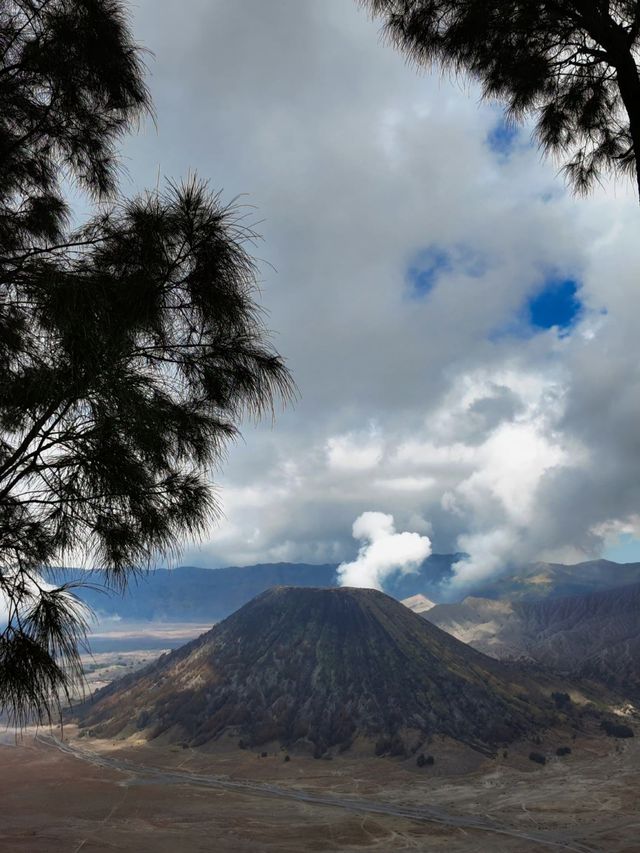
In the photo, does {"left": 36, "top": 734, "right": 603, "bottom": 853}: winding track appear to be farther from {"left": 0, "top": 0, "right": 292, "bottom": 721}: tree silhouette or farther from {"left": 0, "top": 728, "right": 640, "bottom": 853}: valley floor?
{"left": 0, "top": 0, "right": 292, "bottom": 721}: tree silhouette

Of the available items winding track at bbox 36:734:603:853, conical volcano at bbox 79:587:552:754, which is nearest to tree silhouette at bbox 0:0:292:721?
winding track at bbox 36:734:603:853

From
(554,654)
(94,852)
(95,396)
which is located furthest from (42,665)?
(554,654)

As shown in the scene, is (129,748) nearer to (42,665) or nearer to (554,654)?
(42,665)

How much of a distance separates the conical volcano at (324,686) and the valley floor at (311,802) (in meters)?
8.20

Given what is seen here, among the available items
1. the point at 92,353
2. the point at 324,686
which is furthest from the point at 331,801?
the point at 92,353

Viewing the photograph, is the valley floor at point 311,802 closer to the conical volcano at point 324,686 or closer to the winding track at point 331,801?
the winding track at point 331,801

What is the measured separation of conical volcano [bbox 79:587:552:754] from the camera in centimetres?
9031

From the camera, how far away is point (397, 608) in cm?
13662

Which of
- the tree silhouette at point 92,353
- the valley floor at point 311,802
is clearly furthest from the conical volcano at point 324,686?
the tree silhouette at point 92,353

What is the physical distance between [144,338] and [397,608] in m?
140

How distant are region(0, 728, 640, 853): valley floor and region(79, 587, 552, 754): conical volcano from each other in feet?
26.9

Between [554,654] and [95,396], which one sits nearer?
[95,396]

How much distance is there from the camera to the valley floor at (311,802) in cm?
4462

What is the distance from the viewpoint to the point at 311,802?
5941 centimetres
